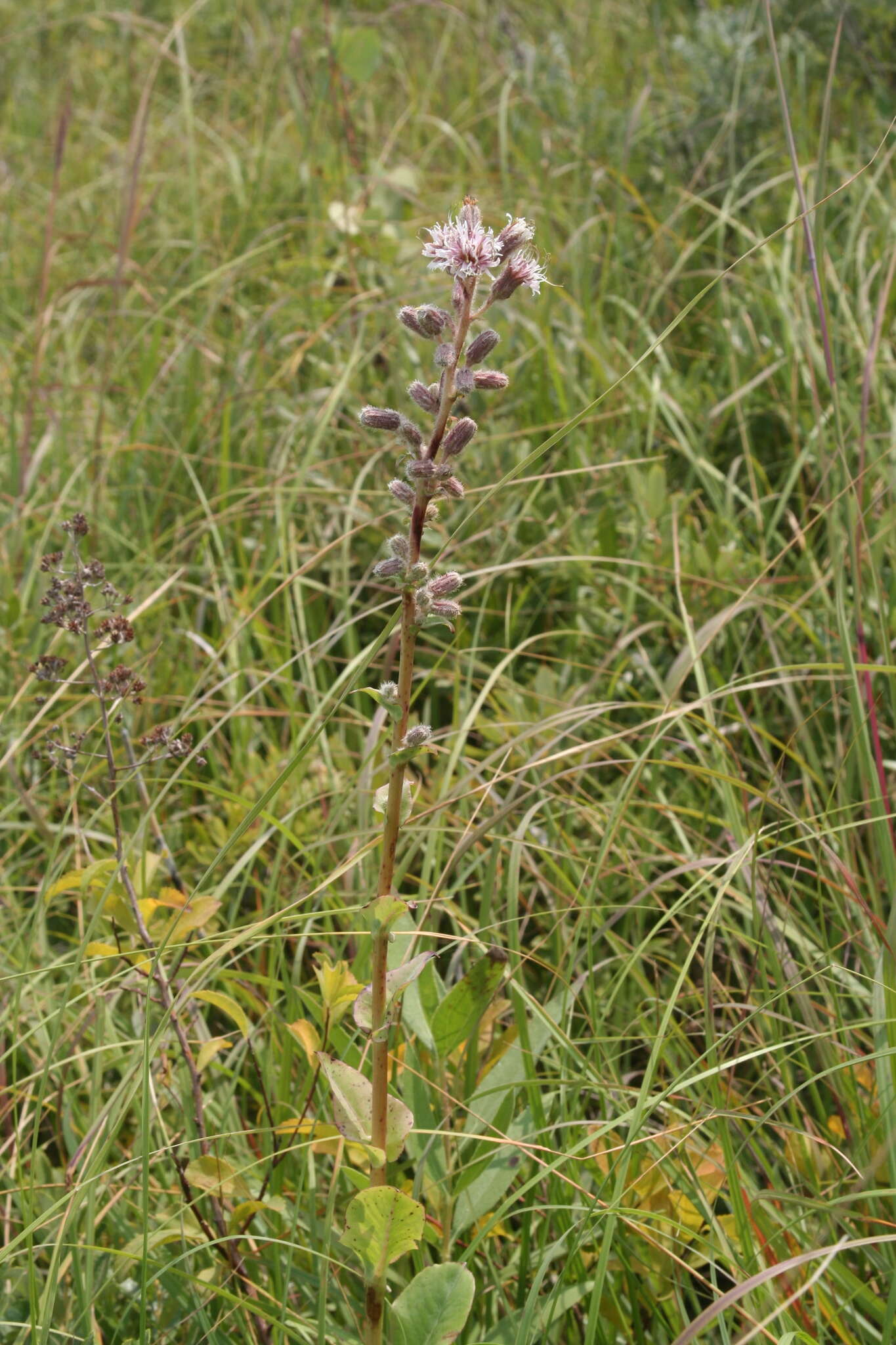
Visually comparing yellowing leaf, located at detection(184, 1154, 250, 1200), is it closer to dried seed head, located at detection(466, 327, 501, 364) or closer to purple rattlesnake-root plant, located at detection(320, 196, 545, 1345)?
purple rattlesnake-root plant, located at detection(320, 196, 545, 1345)

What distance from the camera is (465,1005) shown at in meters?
1.53

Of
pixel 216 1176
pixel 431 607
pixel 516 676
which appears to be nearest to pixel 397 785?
pixel 431 607

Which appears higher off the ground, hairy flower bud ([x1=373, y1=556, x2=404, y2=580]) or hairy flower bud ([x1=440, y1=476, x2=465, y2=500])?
hairy flower bud ([x1=440, y1=476, x2=465, y2=500])

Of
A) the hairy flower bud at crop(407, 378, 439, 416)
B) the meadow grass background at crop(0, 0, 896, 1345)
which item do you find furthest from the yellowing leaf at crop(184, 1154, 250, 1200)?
the hairy flower bud at crop(407, 378, 439, 416)

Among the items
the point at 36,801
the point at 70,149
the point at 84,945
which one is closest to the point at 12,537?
the point at 36,801

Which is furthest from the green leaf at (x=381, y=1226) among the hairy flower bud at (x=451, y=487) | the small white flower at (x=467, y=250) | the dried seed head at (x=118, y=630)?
the small white flower at (x=467, y=250)

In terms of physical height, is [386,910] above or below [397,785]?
below

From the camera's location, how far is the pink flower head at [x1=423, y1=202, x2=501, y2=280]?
1.19 metres

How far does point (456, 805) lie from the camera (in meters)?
2.11

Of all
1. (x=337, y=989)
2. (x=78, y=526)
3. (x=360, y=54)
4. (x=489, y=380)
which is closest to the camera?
(x=489, y=380)

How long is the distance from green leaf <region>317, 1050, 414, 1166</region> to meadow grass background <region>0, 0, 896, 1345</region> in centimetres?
7

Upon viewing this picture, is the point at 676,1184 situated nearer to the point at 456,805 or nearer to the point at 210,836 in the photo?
the point at 456,805

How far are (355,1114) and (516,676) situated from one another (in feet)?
4.78

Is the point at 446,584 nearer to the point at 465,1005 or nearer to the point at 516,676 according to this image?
the point at 465,1005
